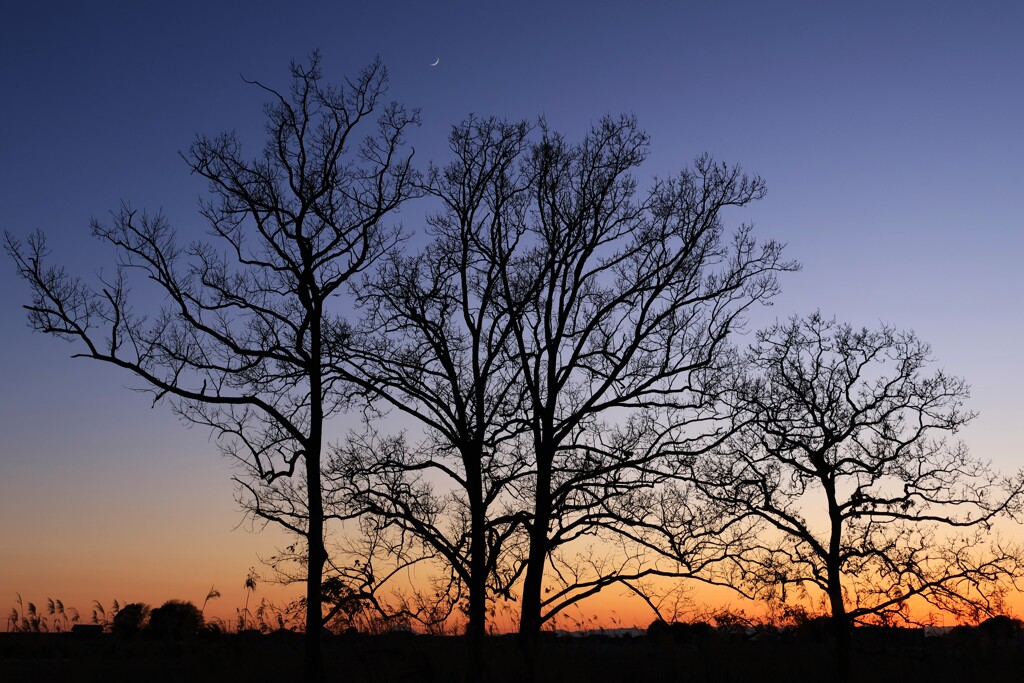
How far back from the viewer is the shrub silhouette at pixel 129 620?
18.9 meters

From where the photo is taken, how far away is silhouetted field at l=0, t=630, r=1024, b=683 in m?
16.7

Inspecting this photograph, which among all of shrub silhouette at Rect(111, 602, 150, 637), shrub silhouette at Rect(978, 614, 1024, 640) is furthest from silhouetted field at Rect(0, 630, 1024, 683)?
shrub silhouette at Rect(978, 614, 1024, 640)

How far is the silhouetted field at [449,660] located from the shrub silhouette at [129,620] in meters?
0.29

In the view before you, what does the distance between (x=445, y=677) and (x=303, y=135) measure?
10.6m

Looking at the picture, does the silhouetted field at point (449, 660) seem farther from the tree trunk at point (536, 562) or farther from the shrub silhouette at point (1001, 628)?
the shrub silhouette at point (1001, 628)

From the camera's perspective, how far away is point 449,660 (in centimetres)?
1831

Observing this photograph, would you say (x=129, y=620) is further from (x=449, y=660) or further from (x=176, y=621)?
(x=449, y=660)

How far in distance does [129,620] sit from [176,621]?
946mm

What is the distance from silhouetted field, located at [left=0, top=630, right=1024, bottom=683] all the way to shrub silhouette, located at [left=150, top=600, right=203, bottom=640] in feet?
1.30

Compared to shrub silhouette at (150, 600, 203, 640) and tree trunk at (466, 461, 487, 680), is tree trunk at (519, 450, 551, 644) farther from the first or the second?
shrub silhouette at (150, 600, 203, 640)

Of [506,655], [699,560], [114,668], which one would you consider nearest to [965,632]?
[699,560]

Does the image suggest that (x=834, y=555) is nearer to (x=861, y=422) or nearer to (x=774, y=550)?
(x=774, y=550)

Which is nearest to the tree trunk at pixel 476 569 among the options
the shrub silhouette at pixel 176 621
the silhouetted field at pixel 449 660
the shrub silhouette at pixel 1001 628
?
the silhouetted field at pixel 449 660

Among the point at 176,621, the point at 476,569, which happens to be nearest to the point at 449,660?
the point at 476,569
